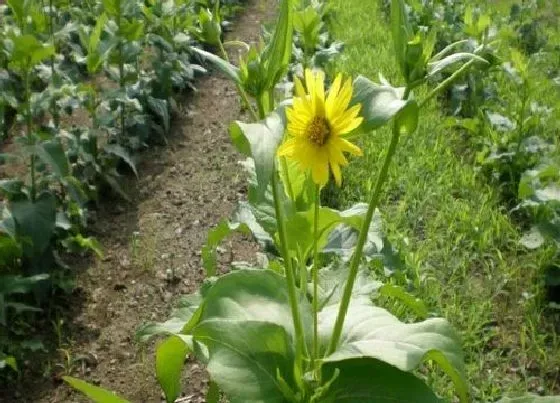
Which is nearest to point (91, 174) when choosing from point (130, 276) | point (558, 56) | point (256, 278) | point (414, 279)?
point (130, 276)

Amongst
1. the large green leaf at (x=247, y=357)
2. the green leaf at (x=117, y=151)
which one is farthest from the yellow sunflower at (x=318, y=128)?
the green leaf at (x=117, y=151)

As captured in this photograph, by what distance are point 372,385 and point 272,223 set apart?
491 mm

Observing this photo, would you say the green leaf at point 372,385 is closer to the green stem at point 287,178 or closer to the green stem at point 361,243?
the green stem at point 361,243

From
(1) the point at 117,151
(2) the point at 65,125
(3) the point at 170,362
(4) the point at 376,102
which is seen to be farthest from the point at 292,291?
(2) the point at 65,125

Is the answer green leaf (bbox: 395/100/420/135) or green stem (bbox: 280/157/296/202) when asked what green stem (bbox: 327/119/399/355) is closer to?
green leaf (bbox: 395/100/420/135)

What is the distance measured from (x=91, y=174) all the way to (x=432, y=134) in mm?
2191

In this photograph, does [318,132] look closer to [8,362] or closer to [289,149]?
[289,149]

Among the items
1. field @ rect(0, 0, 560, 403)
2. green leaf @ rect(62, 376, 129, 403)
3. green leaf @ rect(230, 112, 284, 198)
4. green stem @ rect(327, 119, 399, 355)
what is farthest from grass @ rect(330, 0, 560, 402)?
green leaf @ rect(230, 112, 284, 198)

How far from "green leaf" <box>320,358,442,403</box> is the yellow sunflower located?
51 centimetres

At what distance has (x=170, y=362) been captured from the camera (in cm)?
199

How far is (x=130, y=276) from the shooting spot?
3551 mm

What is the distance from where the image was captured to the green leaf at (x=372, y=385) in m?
1.77

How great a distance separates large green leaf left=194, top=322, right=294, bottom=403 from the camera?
177cm

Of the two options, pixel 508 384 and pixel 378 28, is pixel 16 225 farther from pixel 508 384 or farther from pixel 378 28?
pixel 378 28
